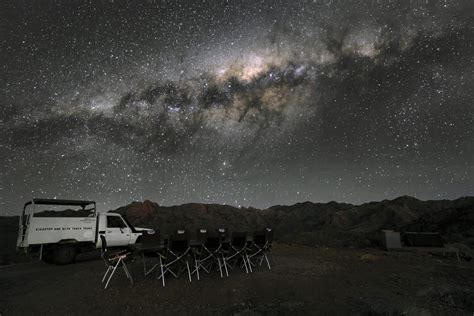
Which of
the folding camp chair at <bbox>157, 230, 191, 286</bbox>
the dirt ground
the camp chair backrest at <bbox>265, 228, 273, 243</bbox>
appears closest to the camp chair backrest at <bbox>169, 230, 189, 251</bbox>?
the folding camp chair at <bbox>157, 230, 191, 286</bbox>

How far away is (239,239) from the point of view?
8.48 metres

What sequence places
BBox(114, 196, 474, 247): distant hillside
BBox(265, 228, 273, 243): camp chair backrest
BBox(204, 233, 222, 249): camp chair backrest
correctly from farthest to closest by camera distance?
BBox(114, 196, 474, 247): distant hillside
BBox(265, 228, 273, 243): camp chair backrest
BBox(204, 233, 222, 249): camp chair backrest

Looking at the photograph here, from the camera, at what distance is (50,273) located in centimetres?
975

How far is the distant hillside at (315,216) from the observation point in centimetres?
2808

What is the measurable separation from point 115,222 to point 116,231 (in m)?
0.40

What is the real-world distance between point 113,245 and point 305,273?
8166 mm

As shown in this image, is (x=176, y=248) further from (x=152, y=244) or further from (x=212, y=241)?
(x=212, y=241)

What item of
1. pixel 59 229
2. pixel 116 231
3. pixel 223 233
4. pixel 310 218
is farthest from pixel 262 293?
pixel 310 218

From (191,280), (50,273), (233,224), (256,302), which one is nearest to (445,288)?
(256,302)

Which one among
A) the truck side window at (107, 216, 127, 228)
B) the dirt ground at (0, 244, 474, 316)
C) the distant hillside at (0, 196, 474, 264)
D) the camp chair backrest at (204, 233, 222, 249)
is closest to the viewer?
the dirt ground at (0, 244, 474, 316)

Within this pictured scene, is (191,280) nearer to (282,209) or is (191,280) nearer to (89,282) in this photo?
(89,282)

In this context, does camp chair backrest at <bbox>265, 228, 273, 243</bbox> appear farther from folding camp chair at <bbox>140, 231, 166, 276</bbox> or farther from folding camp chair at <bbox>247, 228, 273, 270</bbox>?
folding camp chair at <bbox>140, 231, 166, 276</bbox>

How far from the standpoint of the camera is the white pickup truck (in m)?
11.7

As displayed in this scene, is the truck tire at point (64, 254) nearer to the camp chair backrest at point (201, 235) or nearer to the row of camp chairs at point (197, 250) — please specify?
the row of camp chairs at point (197, 250)
